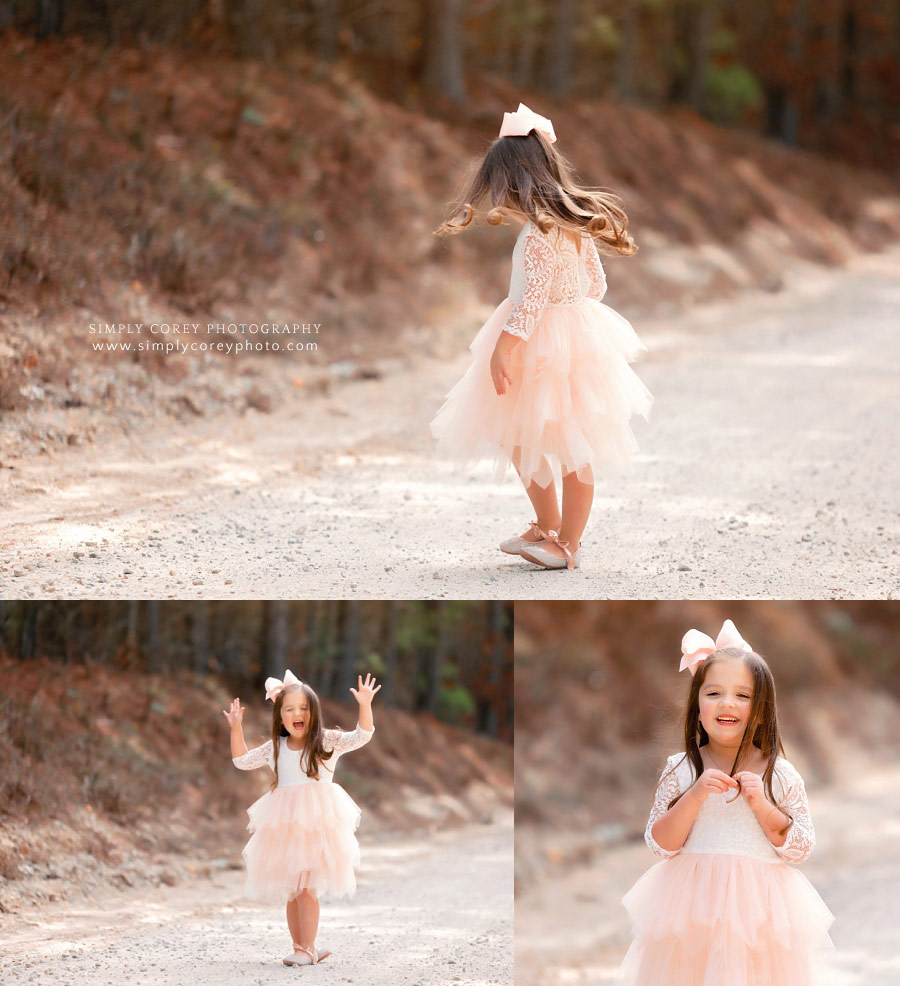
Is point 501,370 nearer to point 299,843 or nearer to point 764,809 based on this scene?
point 764,809

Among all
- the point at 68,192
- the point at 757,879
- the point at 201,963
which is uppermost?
the point at 68,192

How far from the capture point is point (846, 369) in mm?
10266

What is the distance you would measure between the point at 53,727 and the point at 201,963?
2642 mm

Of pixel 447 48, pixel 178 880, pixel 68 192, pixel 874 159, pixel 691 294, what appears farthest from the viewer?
pixel 874 159

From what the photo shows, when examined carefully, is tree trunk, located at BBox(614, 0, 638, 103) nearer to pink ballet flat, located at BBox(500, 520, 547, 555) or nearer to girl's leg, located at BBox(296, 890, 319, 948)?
pink ballet flat, located at BBox(500, 520, 547, 555)

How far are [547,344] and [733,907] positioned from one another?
8.20 feet

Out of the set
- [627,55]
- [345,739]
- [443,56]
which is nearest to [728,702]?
[345,739]

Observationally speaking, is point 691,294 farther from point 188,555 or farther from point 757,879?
point 757,879

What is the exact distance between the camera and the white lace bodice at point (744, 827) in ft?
12.0

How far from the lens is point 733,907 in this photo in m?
3.58

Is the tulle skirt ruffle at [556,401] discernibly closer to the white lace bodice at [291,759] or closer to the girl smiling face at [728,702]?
the white lace bodice at [291,759]

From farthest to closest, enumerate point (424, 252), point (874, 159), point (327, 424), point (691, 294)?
point (874, 159) < point (691, 294) < point (424, 252) < point (327, 424)

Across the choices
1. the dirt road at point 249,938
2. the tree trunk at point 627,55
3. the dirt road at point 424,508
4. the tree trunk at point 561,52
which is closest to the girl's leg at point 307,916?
the dirt road at point 249,938

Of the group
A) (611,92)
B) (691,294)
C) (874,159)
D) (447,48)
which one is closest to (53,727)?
(691,294)
